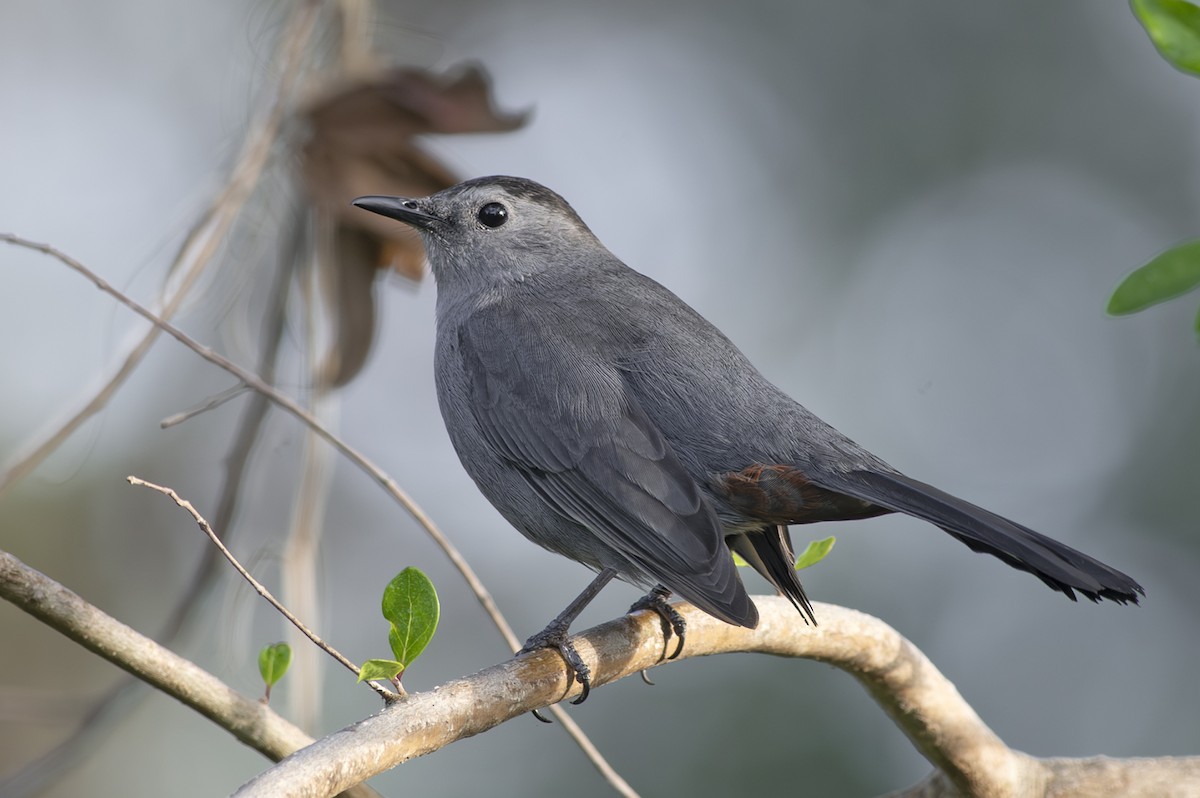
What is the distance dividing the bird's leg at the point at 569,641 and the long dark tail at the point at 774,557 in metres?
0.39

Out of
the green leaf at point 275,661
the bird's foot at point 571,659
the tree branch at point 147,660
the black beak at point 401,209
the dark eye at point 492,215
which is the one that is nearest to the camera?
the tree branch at point 147,660

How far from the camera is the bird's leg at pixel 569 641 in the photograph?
2.64m

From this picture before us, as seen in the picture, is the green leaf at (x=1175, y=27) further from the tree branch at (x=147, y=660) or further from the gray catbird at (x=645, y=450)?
the tree branch at (x=147, y=660)

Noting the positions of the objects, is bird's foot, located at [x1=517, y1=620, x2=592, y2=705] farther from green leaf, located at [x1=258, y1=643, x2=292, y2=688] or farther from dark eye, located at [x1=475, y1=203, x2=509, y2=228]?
dark eye, located at [x1=475, y1=203, x2=509, y2=228]

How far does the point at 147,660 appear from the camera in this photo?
2141 millimetres

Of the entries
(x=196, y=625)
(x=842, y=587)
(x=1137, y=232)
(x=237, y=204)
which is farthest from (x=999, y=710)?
(x=237, y=204)

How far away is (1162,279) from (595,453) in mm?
1629

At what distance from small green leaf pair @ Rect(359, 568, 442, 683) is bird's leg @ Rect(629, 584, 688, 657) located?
0.90 meters

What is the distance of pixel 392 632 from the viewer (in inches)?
89.1

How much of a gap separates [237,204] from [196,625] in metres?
1.33

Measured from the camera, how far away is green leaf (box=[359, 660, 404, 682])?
6.90 feet

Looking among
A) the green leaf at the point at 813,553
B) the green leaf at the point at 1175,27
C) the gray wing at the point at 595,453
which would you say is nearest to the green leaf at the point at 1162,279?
the green leaf at the point at 1175,27

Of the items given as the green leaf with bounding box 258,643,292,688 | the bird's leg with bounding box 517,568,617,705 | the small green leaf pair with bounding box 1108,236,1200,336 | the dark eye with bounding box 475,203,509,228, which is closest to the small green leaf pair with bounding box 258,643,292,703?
the green leaf with bounding box 258,643,292,688

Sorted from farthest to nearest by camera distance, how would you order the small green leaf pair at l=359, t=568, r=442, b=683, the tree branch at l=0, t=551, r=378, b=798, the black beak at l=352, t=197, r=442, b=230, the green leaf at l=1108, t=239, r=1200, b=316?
the black beak at l=352, t=197, r=442, b=230 < the small green leaf pair at l=359, t=568, r=442, b=683 < the tree branch at l=0, t=551, r=378, b=798 < the green leaf at l=1108, t=239, r=1200, b=316
